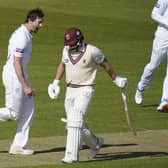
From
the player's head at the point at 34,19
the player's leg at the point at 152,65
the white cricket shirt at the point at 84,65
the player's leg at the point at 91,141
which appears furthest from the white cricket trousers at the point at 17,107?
the player's leg at the point at 152,65

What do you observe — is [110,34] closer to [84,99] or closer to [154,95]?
[154,95]

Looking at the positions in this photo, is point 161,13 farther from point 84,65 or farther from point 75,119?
point 75,119

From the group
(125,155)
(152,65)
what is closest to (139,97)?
(152,65)

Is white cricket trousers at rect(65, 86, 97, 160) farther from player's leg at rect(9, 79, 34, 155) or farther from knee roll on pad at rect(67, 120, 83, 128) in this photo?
player's leg at rect(9, 79, 34, 155)

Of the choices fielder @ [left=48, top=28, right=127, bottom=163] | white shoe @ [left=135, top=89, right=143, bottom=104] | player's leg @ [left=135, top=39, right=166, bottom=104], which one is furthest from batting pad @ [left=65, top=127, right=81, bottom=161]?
white shoe @ [left=135, top=89, right=143, bottom=104]

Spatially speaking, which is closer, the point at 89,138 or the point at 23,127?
the point at 89,138

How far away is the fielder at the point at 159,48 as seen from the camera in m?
18.5

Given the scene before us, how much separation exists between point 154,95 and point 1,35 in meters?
13.8

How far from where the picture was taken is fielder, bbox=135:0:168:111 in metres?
18.5

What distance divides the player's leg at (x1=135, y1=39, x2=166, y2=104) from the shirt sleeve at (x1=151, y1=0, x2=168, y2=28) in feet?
2.84

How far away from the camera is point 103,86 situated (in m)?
23.1

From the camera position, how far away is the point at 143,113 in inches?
765

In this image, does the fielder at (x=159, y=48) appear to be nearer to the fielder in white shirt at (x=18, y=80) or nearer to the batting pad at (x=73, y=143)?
the fielder in white shirt at (x=18, y=80)

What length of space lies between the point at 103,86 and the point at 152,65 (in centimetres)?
323
